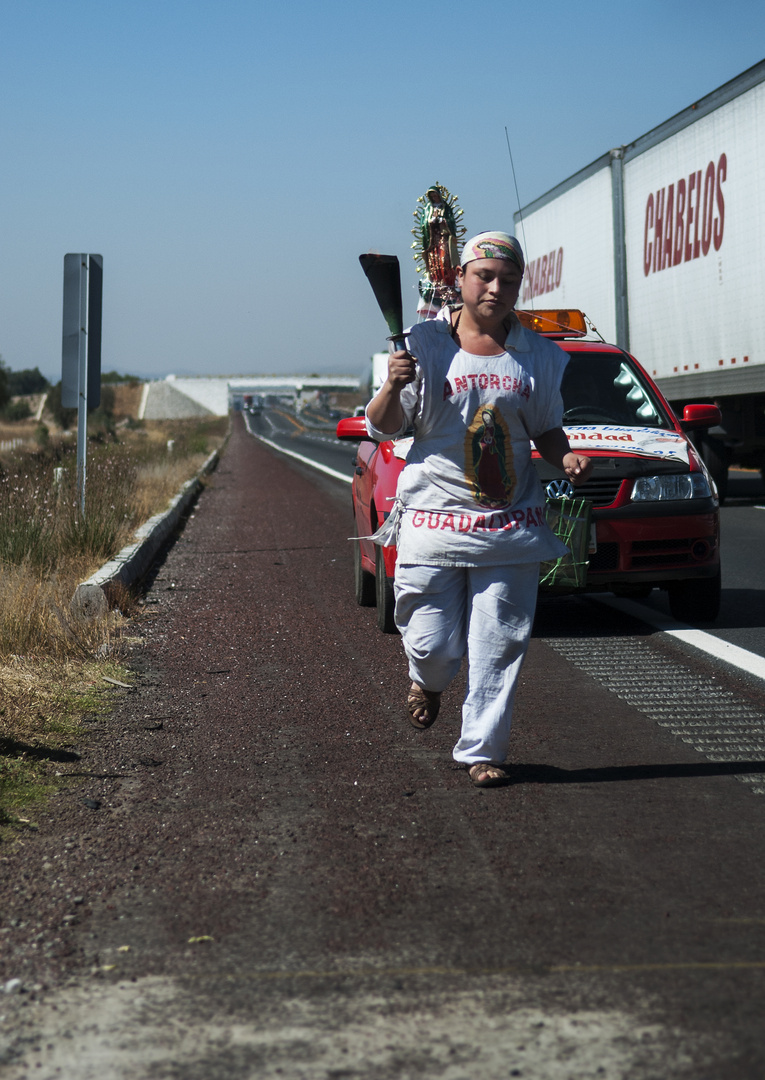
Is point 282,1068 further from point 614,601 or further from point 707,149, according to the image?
point 707,149

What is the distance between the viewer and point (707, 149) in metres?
16.4

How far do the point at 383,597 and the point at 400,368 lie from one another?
363 cm

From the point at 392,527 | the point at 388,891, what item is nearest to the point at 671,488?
the point at 392,527

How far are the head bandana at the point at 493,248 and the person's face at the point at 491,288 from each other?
17mm

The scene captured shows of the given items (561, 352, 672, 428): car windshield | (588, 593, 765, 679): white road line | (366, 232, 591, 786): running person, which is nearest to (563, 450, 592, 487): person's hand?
(366, 232, 591, 786): running person

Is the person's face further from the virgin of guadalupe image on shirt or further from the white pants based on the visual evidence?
the white pants

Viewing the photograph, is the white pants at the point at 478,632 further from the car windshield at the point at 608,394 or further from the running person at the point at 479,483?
the car windshield at the point at 608,394

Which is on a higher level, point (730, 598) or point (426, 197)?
point (426, 197)

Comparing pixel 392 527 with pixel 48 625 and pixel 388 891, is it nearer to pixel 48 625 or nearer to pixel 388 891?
pixel 388 891

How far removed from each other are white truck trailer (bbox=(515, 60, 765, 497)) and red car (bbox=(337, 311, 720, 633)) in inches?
321

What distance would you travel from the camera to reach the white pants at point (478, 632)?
439cm

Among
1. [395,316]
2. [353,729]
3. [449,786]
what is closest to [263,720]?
[353,729]

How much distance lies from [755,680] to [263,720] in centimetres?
244

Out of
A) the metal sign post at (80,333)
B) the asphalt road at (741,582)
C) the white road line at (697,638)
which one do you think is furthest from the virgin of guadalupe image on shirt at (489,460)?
the metal sign post at (80,333)
